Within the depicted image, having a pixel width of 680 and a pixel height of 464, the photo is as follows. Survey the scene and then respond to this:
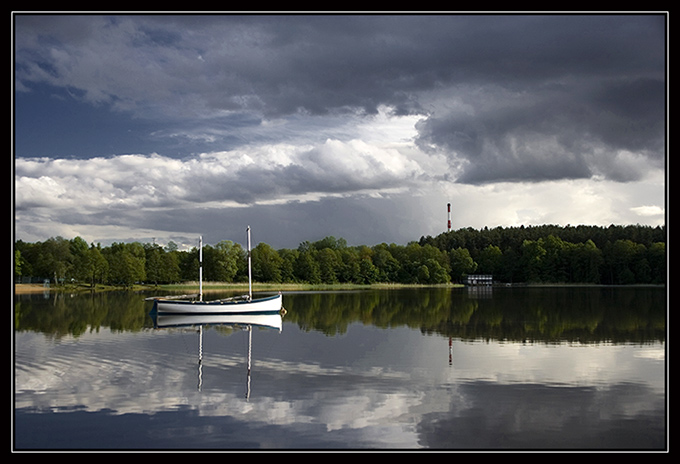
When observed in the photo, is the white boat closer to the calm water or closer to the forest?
the calm water

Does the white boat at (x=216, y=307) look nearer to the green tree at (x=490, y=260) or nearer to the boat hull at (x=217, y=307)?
the boat hull at (x=217, y=307)

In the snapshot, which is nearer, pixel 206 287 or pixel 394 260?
pixel 206 287

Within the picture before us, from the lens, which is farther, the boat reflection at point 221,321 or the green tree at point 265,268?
the green tree at point 265,268

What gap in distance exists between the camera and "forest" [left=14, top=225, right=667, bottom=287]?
8469 centimetres

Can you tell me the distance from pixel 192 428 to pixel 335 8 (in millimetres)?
7599

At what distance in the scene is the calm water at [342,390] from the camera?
438 inches

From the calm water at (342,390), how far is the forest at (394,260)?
54940mm

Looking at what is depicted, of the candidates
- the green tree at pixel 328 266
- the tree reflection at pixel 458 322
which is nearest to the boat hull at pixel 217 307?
the tree reflection at pixel 458 322

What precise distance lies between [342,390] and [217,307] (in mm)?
24389

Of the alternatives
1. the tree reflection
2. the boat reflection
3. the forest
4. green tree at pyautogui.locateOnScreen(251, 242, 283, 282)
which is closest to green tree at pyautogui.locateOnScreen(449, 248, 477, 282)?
the forest

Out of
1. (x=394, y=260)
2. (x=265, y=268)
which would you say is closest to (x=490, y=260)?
(x=394, y=260)

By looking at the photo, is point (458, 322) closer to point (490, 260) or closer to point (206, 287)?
point (206, 287)

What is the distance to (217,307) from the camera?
38.0 m

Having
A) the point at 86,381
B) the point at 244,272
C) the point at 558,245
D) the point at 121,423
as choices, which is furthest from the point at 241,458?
the point at 558,245
